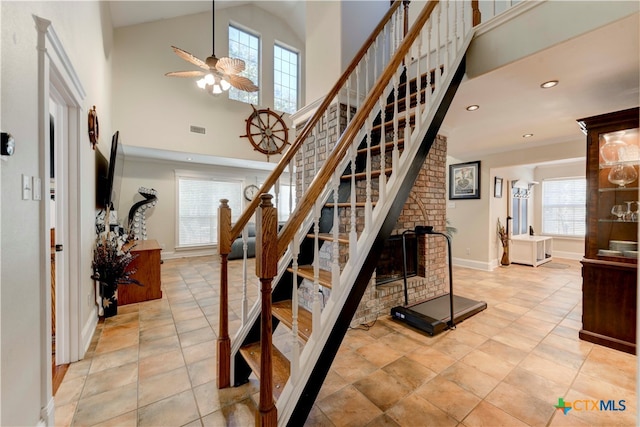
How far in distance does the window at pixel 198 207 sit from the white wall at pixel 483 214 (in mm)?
5105

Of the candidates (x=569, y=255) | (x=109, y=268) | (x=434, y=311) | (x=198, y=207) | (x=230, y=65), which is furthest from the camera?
(x=198, y=207)

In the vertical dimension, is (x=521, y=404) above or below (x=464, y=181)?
below

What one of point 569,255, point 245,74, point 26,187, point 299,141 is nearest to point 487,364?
point 299,141

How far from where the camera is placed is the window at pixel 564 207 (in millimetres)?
5883

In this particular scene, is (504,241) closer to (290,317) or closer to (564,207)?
(564,207)

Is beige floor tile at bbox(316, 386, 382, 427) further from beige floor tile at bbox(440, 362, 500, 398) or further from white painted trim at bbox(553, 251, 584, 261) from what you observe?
white painted trim at bbox(553, 251, 584, 261)

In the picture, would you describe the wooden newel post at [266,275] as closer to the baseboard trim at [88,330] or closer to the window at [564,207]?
the baseboard trim at [88,330]

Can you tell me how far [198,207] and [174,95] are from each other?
2.51 meters

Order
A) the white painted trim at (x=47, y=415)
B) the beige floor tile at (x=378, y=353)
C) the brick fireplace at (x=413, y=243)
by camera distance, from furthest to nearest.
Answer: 1. the brick fireplace at (x=413, y=243)
2. the beige floor tile at (x=378, y=353)
3. the white painted trim at (x=47, y=415)

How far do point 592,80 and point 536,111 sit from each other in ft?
2.19

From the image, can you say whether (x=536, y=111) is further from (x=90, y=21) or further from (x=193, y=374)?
(x=90, y=21)

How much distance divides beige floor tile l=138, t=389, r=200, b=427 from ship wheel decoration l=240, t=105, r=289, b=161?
16.7 feet

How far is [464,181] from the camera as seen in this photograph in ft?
17.2

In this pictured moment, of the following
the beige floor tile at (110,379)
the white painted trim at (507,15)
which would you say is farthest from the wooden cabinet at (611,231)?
the beige floor tile at (110,379)
